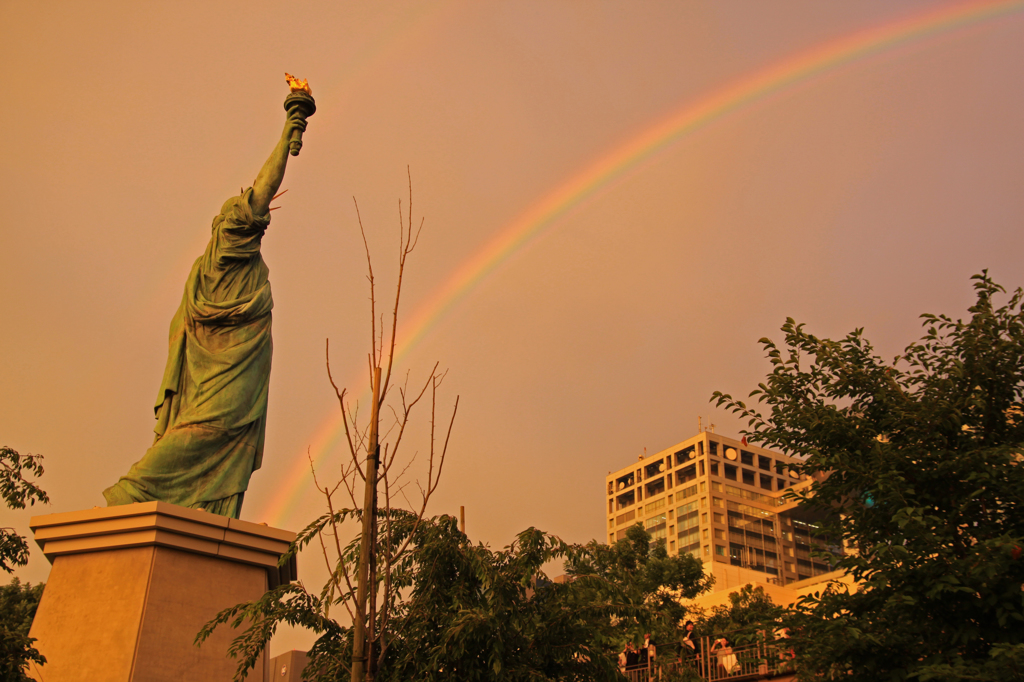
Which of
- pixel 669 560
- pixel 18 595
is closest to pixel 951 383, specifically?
pixel 669 560

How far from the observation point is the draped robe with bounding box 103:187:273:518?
13953 mm

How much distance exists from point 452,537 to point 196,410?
26.2ft

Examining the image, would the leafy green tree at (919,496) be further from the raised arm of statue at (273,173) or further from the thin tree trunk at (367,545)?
the raised arm of statue at (273,173)

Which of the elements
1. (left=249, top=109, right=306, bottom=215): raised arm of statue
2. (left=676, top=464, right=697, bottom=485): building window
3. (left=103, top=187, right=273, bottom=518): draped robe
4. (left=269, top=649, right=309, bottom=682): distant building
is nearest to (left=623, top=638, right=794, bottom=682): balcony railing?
(left=103, top=187, right=273, bottom=518): draped robe

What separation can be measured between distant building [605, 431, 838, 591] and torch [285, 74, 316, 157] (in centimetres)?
8280

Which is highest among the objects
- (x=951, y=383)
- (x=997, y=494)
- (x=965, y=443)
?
(x=951, y=383)

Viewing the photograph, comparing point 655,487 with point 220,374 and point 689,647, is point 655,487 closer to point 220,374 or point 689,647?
point 689,647

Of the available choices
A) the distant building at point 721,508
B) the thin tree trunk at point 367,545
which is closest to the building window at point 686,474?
the distant building at point 721,508

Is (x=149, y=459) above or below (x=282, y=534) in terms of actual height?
above

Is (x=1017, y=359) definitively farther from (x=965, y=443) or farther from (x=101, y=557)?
(x=101, y=557)

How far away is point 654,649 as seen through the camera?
60.3 feet

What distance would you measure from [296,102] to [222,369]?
477 cm

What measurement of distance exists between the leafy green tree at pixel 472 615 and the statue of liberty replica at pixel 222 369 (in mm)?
5708

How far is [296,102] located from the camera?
1572 centimetres
